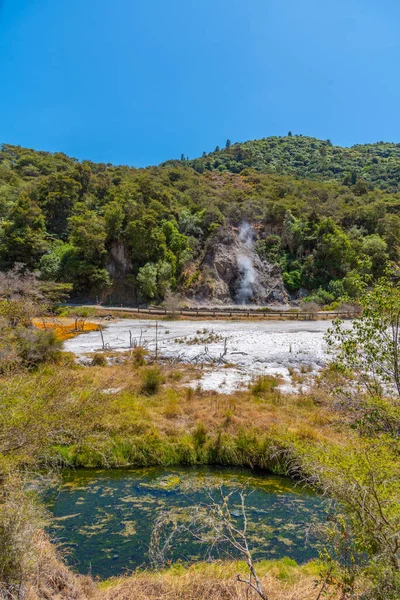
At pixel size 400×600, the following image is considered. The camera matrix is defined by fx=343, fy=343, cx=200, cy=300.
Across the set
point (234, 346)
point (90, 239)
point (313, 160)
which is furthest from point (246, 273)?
point (313, 160)

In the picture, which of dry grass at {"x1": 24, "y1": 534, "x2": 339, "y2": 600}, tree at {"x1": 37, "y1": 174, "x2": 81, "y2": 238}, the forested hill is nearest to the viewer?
dry grass at {"x1": 24, "y1": 534, "x2": 339, "y2": 600}

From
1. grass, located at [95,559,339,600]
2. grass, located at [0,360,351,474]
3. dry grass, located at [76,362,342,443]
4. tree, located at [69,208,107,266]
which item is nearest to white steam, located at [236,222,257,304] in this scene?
tree, located at [69,208,107,266]

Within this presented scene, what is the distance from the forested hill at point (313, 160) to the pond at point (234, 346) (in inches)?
3087

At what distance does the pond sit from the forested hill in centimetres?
7841

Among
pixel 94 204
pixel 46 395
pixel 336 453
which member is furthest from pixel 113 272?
pixel 336 453

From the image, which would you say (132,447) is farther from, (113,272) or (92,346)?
(113,272)

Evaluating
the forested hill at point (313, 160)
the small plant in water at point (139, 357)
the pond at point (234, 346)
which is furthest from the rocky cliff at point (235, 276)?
the forested hill at point (313, 160)

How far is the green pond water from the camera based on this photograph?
7301 millimetres

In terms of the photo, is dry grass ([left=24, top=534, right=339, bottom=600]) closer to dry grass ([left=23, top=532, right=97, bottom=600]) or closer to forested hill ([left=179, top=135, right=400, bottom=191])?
dry grass ([left=23, top=532, right=97, bottom=600])

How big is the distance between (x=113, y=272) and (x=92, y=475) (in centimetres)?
3790

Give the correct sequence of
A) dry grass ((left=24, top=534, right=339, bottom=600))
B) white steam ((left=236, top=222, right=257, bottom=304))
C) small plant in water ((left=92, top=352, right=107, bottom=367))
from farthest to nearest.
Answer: white steam ((left=236, top=222, right=257, bottom=304)) → small plant in water ((left=92, top=352, right=107, bottom=367)) → dry grass ((left=24, top=534, right=339, bottom=600))

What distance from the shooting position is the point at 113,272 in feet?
152

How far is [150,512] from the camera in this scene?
28.5 feet

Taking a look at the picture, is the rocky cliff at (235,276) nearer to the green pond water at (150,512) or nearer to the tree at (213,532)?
the green pond water at (150,512)
